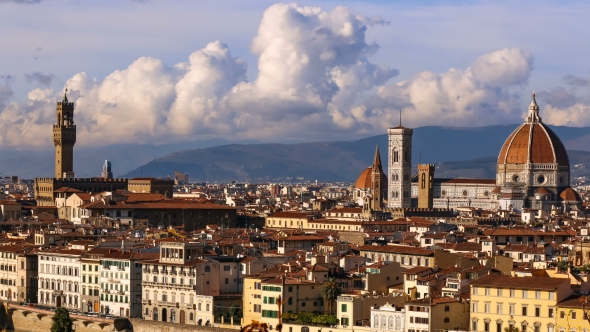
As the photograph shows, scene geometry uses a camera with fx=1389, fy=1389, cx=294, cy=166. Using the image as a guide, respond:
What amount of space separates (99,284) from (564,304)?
2561cm

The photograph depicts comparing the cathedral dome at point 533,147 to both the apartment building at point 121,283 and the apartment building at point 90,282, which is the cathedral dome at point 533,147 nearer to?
the apartment building at point 90,282

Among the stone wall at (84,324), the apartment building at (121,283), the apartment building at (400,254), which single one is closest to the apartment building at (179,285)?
the apartment building at (121,283)

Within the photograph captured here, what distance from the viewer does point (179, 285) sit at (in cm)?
5903

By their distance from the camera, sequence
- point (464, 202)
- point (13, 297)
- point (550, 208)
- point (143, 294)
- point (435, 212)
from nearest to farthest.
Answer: point (143, 294) → point (13, 297) → point (435, 212) → point (550, 208) → point (464, 202)

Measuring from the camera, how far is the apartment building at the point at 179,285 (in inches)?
2270

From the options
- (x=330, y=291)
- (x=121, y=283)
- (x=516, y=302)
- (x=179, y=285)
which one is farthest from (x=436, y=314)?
(x=121, y=283)

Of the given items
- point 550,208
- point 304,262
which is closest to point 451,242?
point 304,262

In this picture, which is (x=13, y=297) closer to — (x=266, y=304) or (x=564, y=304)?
(x=266, y=304)

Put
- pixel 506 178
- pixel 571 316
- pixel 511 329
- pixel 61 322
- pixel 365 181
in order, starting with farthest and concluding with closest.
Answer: pixel 365 181, pixel 506 178, pixel 61 322, pixel 511 329, pixel 571 316

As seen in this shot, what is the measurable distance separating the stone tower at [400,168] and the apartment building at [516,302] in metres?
110

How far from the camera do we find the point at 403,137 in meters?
160

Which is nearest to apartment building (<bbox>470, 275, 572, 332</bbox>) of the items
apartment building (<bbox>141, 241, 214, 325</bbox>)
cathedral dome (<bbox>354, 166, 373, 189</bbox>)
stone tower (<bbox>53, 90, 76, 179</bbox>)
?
apartment building (<bbox>141, 241, 214, 325</bbox>)

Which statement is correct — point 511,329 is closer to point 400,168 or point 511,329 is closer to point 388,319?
point 388,319

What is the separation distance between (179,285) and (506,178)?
10632cm
